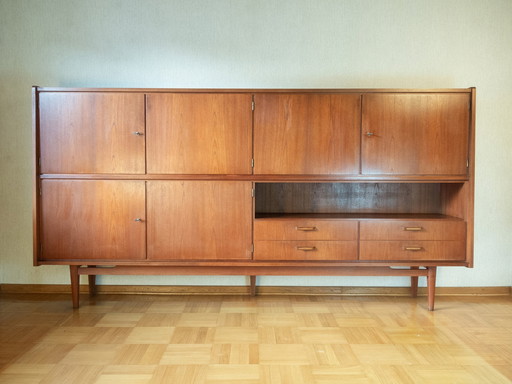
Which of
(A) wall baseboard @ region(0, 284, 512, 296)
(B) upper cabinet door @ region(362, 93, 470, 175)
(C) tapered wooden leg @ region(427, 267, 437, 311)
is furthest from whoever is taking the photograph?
(A) wall baseboard @ region(0, 284, 512, 296)

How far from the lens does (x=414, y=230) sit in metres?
2.71

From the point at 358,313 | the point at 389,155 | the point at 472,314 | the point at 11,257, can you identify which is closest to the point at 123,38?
the point at 11,257

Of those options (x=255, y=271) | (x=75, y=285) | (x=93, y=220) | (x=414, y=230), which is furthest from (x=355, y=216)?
(x=75, y=285)

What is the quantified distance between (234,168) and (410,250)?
3.96ft

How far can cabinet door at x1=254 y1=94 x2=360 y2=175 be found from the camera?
268cm

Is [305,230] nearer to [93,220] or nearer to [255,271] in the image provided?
[255,271]

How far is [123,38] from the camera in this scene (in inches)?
122

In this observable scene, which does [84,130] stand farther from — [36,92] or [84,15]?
[84,15]

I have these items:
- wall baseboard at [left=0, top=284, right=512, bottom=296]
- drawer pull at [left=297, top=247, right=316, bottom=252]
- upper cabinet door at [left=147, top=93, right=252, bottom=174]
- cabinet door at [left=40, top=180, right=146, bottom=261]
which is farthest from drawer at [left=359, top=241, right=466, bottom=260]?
cabinet door at [left=40, top=180, right=146, bottom=261]

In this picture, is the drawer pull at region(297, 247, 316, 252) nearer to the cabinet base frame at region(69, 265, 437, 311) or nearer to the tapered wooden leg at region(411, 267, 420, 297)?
the cabinet base frame at region(69, 265, 437, 311)

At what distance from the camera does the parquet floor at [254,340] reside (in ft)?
6.36

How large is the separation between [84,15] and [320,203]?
214cm

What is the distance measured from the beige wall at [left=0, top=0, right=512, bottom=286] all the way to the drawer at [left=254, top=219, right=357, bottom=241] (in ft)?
3.38

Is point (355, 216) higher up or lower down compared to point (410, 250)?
higher up
